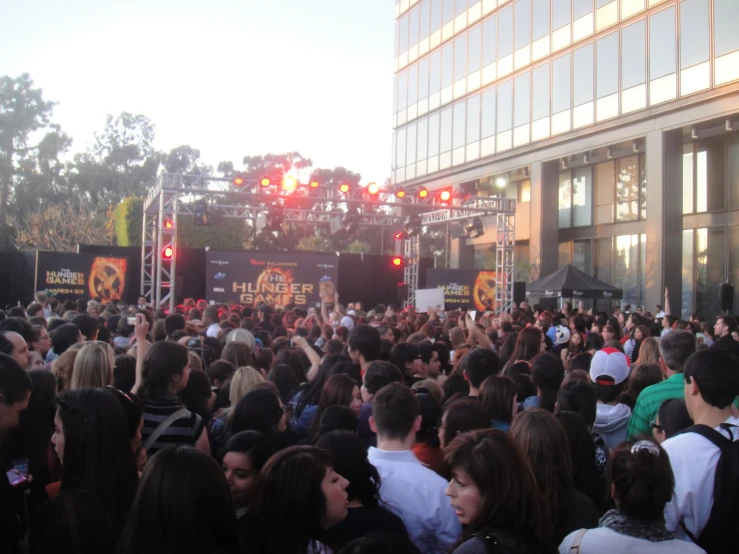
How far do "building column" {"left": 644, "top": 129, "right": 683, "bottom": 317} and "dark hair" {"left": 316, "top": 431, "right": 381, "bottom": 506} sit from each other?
72.6 ft

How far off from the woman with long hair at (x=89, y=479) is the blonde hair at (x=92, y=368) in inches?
65.2

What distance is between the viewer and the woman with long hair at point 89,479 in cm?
247

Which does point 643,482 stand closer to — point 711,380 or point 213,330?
point 711,380

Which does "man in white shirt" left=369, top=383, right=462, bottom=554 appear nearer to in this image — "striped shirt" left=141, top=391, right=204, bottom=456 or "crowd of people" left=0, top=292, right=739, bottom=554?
"crowd of people" left=0, top=292, right=739, bottom=554

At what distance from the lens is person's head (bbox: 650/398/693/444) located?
12.7 ft

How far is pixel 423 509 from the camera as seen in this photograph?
3125mm

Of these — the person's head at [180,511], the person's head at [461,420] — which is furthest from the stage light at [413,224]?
the person's head at [180,511]

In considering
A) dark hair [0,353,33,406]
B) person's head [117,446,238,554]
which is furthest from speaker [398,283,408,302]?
person's head [117,446,238,554]

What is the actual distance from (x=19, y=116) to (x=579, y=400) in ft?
204

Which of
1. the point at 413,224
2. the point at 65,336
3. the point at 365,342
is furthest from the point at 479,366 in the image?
the point at 413,224

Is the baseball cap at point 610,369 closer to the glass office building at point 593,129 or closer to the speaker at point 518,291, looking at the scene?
the glass office building at point 593,129

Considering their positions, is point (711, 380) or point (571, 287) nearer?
point (711, 380)

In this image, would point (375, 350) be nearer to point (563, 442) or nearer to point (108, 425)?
point (563, 442)

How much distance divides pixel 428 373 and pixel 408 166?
2979 cm
